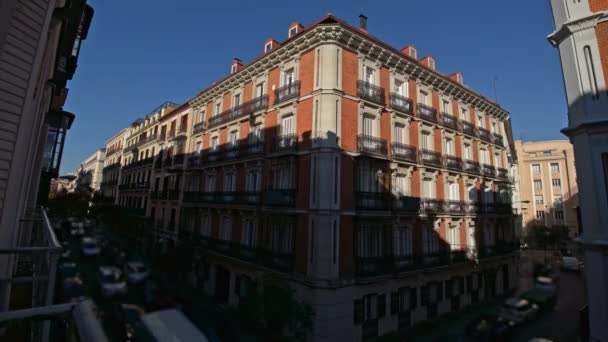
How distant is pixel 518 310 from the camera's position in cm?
1850

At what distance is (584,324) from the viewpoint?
954cm

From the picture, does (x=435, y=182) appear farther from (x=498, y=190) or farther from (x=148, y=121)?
(x=148, y=121)

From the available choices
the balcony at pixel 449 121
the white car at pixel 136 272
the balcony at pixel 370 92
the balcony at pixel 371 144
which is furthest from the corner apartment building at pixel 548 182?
the white car at pixel 136 272

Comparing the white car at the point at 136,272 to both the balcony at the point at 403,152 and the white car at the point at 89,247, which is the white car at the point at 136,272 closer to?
the white car at the point at 89,247

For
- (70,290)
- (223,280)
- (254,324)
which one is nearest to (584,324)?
(254,324)

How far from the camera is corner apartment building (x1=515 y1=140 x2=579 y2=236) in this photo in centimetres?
4409

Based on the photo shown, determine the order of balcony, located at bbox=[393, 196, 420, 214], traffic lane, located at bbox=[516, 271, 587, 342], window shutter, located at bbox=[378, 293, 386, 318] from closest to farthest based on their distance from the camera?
window shutter, located at bbox=[378, 293, 386, 318] < traffic lane, located at bbox=[516, 271, 587, 342] < balcony, located at bbox=[393, 196, 420, 214]

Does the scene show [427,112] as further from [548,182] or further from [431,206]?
[548,182]

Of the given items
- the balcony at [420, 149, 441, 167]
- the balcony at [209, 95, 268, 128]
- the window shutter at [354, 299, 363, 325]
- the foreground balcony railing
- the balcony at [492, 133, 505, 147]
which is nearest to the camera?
the foreground balcony railing

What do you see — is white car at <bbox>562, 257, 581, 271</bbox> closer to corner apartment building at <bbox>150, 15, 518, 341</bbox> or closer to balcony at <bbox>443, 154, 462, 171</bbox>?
corner apartment building at <bbox>150, 15, 518, 341</bbox>

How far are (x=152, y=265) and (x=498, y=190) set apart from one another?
30803 millimetres

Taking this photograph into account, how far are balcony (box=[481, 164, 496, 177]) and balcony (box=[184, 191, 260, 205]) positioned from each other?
1800cm

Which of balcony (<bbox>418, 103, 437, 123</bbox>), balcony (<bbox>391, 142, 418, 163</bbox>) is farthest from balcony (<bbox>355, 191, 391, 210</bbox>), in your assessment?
balcony (<bbox>418, 103, 437, 123</bbox>)

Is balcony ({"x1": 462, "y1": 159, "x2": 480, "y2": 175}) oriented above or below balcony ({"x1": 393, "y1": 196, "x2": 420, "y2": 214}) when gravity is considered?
above
